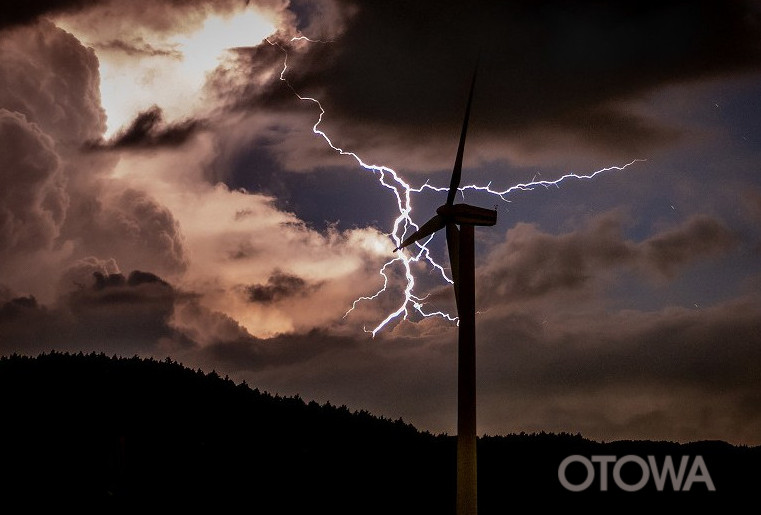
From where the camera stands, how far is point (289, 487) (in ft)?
169

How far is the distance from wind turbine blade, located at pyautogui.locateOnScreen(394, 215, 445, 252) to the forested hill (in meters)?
16.1

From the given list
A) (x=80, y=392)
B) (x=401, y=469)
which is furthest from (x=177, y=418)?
(x=401, y=469)

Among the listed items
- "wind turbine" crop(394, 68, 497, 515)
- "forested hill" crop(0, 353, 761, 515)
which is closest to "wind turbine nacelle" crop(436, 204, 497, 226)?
"wind turbine" crop(394, 68, 497, 515)

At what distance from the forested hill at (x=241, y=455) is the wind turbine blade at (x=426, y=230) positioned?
16097mm

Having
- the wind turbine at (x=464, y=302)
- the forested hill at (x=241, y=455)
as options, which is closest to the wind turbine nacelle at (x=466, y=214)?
the wind turbine at (x=464, y=302)

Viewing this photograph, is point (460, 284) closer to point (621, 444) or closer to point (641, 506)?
point (641, 506)

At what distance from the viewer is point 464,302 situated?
26.9 metres

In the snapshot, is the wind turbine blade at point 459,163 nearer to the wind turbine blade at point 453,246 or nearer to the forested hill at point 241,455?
the wind turbine blade at point 453,246

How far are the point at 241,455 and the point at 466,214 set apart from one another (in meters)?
30.3

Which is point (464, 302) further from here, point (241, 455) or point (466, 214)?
point (241, 455)

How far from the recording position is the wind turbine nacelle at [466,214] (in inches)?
1111

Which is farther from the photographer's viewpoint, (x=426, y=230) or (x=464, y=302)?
(x=426, y=230)

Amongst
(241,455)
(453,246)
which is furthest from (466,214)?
(241,455)

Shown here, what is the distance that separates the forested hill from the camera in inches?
1825
